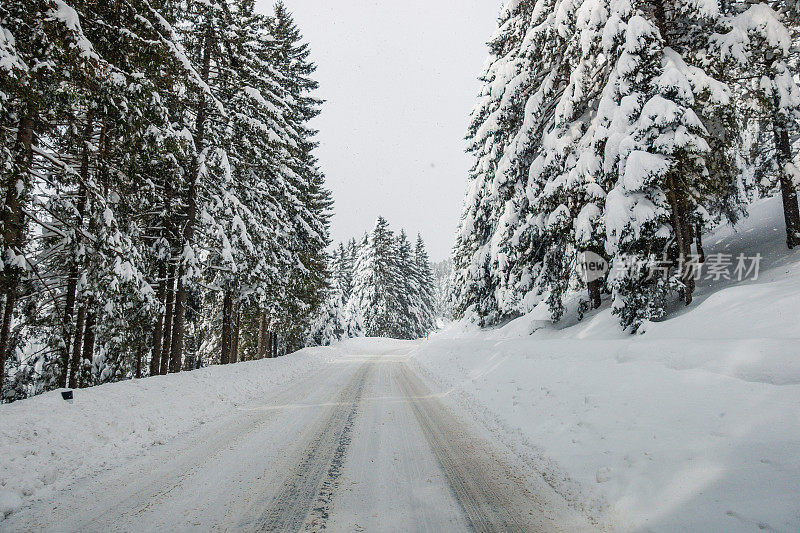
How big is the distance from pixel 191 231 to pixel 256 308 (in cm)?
610

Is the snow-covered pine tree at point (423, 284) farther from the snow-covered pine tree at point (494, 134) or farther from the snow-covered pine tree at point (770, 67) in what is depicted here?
the snow-covered pine tree at point (770, 67)

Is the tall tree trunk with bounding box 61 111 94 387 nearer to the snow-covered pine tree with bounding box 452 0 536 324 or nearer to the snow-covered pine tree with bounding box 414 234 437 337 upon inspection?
the snow-covered pine tree with bounding box 452 0 536 324

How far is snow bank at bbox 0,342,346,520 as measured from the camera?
470 cm

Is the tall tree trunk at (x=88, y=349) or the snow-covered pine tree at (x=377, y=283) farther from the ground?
the snow-covered pine tree at (x=377, y=283)

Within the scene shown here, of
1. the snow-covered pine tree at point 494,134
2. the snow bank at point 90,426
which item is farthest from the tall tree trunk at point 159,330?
the snow-covered pine tree at point 494,134

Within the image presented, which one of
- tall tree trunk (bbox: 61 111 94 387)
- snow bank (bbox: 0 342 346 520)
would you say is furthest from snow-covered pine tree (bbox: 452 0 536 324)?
tall tree trunk (bbox: 61 111 94 387)

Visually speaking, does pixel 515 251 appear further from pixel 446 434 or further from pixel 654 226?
pixel 446 434

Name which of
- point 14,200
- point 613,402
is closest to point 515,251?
point 613,402

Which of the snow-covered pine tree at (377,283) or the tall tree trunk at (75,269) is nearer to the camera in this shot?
the tall tree trunk at (75,269)

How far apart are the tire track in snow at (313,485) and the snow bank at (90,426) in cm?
266

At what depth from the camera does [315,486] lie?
176 inches

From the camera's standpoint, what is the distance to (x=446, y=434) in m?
6.64

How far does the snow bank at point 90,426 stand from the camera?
4695 mm

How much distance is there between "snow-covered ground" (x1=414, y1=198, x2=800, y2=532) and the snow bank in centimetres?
583
